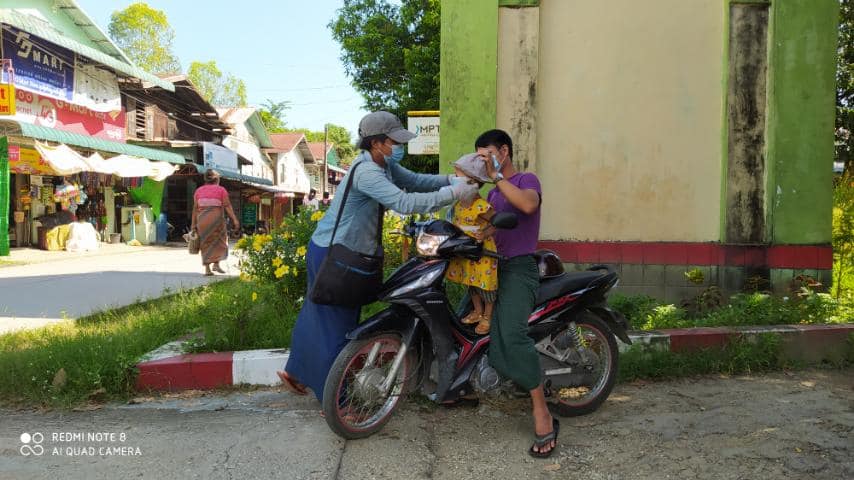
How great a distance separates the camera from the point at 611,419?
3.56m

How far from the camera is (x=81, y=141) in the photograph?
659 inches

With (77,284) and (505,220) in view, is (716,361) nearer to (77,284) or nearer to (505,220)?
(505,220)

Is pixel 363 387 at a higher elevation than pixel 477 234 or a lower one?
lower

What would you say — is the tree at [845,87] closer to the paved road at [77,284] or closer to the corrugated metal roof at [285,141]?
the paved road at [77,284]

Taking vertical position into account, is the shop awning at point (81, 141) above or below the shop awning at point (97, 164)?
above

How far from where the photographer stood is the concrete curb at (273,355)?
404cm

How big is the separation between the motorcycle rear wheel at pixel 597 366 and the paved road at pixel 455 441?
76 millimetres

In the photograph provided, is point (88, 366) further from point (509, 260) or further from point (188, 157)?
point (188, 157)

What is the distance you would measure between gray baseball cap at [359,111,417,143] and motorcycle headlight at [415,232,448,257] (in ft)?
1.81

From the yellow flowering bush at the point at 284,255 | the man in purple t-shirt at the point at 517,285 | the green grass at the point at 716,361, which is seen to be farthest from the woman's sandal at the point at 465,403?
the yellow flowering bush at the point at 284,255

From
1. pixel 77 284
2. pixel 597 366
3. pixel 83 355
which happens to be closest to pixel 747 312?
pixel 597 366

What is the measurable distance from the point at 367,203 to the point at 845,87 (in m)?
15.1

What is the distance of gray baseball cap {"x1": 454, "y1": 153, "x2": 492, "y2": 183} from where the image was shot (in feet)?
10.0

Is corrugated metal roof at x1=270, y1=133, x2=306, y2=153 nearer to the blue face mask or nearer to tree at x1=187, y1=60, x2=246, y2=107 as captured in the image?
tree at x1=187, y1=60, x2=246, y2=107
